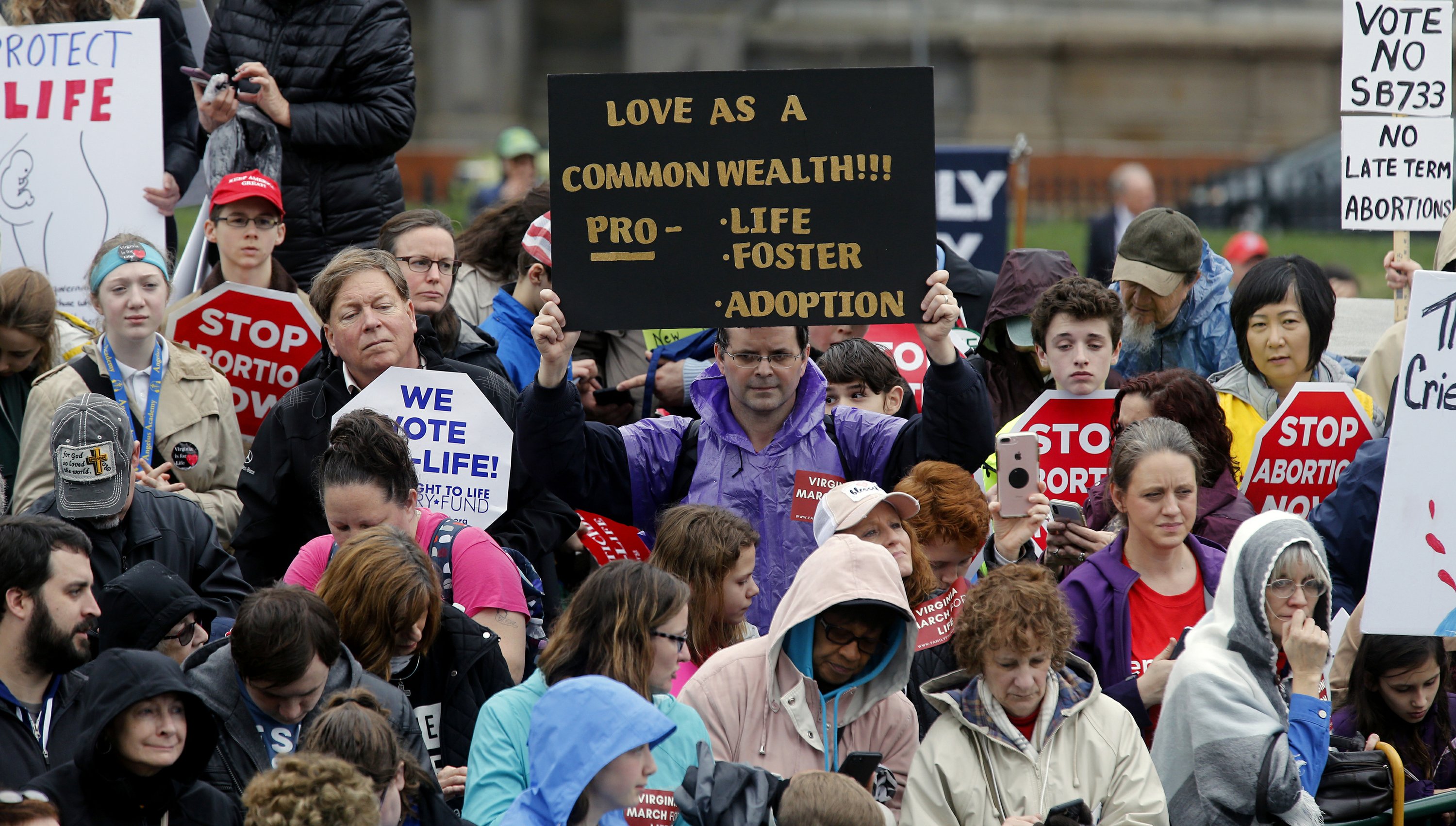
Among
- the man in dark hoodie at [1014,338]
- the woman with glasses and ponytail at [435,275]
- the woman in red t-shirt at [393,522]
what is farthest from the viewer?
the man in dark hoodie at [1014,338]

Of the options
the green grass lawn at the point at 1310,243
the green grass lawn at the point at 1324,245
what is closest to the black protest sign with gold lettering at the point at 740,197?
the green grass lawn at the point at 1310,243

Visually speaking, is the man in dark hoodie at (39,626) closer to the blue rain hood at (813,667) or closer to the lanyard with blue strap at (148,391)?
the lanyard with blue strap at (148,391)

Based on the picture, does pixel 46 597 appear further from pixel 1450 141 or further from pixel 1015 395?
pixel 1450 141

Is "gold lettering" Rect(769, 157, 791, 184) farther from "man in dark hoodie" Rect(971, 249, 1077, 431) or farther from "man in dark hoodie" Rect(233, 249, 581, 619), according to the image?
"man in dark hoodie" Rect(971, 249, 1077, 431)

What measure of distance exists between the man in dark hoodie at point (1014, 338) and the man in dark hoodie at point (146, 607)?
3428 millimetres

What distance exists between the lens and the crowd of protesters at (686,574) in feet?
15.6

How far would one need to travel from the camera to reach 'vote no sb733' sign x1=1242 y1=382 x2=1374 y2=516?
22.5 feet

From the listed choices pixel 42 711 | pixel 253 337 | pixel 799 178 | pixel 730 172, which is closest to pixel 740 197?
pixel 730 172

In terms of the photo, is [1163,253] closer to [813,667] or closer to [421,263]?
[421,263]

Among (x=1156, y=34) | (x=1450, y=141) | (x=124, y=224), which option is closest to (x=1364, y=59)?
(x=1450, y=141)

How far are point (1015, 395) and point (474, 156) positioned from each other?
22298 millimetres

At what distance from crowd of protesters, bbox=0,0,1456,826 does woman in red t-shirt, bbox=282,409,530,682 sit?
0.04 ft

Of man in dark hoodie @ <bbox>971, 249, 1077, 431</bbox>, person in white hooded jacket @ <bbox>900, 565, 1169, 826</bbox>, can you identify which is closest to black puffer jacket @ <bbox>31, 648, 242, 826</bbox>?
person in white hooded jacket @ <bbox>900, 565, 1169, 826</bbox>

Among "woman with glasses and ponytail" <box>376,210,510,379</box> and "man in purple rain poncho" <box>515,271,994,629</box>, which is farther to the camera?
"woman with glasses and ponytail" <box>376,210,510,379</box>
